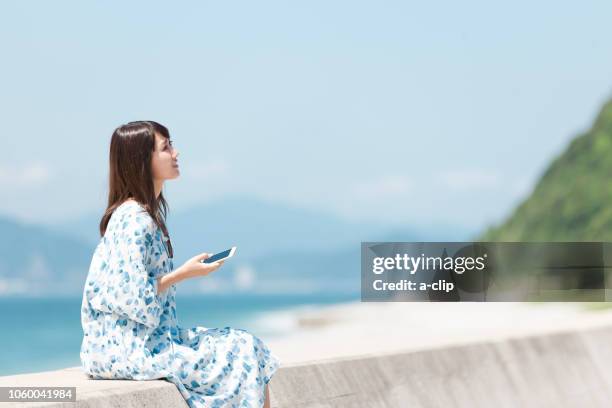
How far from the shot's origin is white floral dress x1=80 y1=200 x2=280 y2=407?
524 cm

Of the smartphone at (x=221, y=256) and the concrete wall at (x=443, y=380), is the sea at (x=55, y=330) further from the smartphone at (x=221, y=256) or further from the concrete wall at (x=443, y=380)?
the smartphone at (x=221, y=256)

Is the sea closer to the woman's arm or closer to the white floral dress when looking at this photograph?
the white floral dress

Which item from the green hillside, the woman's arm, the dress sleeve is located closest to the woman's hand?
the woman's arm

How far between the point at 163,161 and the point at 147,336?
74 centimetres

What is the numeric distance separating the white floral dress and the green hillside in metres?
72.0

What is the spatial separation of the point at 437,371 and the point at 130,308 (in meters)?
3.00

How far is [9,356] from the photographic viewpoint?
7250 centimetres

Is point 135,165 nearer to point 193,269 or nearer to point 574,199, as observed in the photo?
point 193,269

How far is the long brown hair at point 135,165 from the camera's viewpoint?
213 inches

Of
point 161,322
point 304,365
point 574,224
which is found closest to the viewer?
point 161,322

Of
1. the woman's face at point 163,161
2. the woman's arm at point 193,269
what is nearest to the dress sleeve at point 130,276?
the woman's arm at point 193,269

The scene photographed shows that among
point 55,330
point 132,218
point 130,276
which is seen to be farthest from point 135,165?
point 55,330

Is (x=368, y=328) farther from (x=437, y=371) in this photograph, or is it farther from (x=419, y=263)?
(x=437, y=371)

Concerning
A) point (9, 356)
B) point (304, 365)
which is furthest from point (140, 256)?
point (9, 356)
